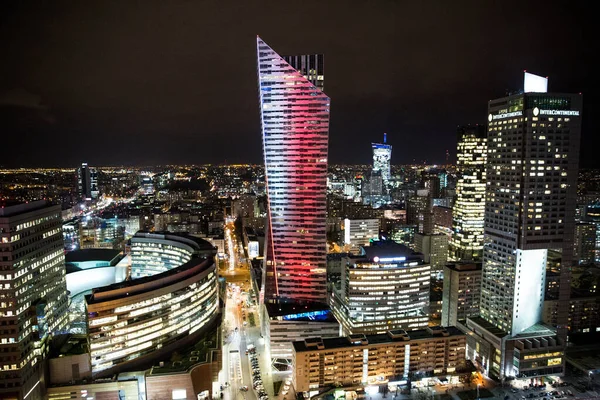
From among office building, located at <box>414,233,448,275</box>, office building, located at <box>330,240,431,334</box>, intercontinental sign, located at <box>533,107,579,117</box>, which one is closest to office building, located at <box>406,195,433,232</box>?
office building, located at <box>414,233,448,275</box>

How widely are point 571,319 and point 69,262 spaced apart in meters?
84.3

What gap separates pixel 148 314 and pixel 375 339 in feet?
95.7

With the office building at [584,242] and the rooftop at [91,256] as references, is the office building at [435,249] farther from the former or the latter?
the rooftop at [91,256]

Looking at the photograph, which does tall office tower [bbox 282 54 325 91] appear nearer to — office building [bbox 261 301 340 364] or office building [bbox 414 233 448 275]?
office building [bbox 261 301 340 364]

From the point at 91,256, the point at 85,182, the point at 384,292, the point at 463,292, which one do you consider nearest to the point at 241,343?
the point at 384,292

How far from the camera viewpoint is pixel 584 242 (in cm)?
10100

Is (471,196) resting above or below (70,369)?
above

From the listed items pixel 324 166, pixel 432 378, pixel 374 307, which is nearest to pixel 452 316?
pixel 374 307

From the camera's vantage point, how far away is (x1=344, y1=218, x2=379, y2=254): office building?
126 m

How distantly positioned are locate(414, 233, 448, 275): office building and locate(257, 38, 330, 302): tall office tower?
43.7 metres

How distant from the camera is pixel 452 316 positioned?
72562 millimetres

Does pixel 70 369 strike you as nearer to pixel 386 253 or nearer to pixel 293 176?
pixel 293 176

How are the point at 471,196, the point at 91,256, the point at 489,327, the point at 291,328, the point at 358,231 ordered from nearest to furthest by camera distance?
the point at 489,327 → the point at 291,328 → the point at 91,256 → the point at 471,196 → the point at 358,231

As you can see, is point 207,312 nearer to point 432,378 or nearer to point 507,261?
point 432,378
